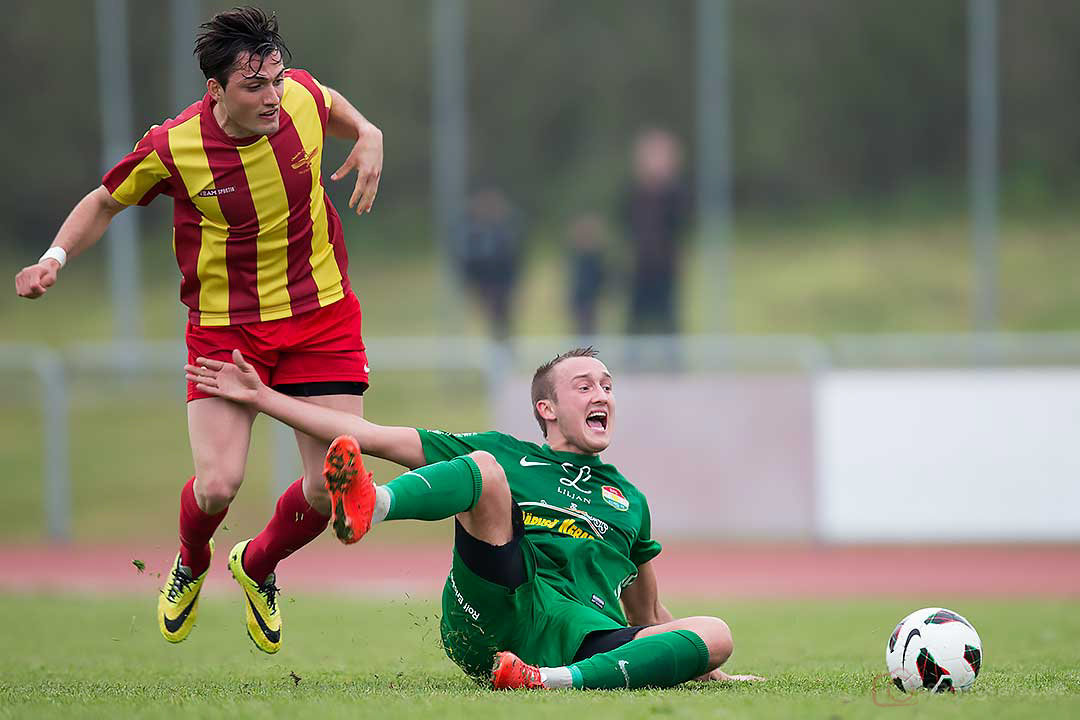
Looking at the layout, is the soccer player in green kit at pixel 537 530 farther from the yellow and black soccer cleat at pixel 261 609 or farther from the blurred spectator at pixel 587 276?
the blurred spectator at pixel 587 276

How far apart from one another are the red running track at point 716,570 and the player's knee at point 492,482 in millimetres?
5483

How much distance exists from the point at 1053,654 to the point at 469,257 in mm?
10857

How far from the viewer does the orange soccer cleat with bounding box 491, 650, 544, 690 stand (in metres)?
4.84

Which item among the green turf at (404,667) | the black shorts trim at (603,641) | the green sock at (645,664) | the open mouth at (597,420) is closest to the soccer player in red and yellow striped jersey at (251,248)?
the green turf at (404,667)

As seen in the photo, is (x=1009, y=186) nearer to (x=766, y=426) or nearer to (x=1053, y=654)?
(x=766, y=426)

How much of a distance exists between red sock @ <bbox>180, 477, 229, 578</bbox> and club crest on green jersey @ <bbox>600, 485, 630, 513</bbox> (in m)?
1.68

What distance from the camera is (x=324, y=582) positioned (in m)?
11.1

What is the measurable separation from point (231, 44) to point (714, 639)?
2.97 metres

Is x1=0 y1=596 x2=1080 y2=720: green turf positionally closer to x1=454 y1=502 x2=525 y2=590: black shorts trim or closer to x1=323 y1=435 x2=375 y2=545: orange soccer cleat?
x1=454 y1=502 x2=525 y2=590: black shorts trim

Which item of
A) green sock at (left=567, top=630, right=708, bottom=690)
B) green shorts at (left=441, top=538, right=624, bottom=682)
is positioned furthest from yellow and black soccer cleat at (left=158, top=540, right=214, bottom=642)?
green sock at (left=567, top=630, right=708, bottom=690)

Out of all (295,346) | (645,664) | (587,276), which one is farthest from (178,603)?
(587,276)

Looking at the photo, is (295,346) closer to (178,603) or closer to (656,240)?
(178,603)

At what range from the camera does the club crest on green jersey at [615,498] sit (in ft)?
17.4

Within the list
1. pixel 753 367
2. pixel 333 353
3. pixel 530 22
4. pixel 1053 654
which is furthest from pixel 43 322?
pixel 1053 654
